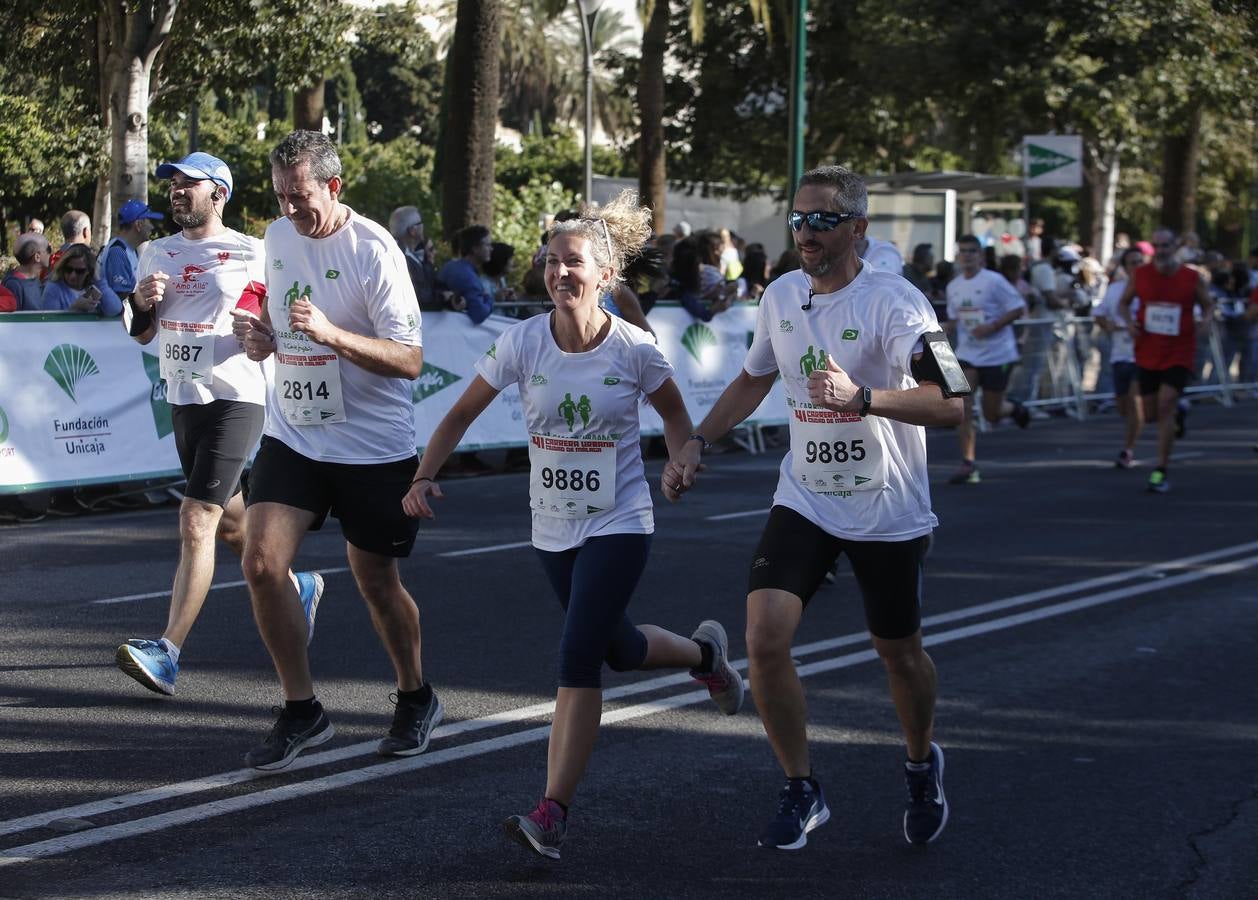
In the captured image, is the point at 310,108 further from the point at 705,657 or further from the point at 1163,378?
the point at 705,657

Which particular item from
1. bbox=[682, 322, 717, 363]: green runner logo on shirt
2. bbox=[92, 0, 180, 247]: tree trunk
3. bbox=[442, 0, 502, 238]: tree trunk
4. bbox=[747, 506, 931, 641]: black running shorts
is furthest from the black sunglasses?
bbox=[442, 0, 502, 238]: tree trunk

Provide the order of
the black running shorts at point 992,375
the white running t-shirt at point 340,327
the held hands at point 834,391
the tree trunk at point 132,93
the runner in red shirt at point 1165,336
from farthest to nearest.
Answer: the tree trunk at point 132,93, the black running shorts at point 992,375, the runner in red shirt at point 1165,336, the white running t-shirt at point 340,327, the held hands at point 834,391

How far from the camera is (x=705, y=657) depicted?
18.4 feet

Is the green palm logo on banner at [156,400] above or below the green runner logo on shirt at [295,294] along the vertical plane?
below

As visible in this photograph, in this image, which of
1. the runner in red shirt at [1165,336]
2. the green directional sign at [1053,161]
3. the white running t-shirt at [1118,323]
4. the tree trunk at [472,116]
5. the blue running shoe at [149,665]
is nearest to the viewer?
the blue running shoe at [149,665]

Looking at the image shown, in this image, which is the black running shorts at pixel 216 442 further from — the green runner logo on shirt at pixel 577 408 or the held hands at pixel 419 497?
the green runner logo on shirt at pixel 577 408

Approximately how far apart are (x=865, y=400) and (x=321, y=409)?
6.05 feet

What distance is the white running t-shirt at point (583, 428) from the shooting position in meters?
4.91

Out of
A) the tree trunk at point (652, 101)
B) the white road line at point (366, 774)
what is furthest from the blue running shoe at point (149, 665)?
the tree trunk at point (652, 101)

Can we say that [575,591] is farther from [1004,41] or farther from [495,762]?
[1004,41]

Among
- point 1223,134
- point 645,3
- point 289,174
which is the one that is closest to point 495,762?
point 289,174

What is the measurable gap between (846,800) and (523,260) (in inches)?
1212

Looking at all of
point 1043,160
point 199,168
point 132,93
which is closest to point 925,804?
point 199,168

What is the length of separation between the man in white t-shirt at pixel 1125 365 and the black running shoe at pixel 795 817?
9.58 m
